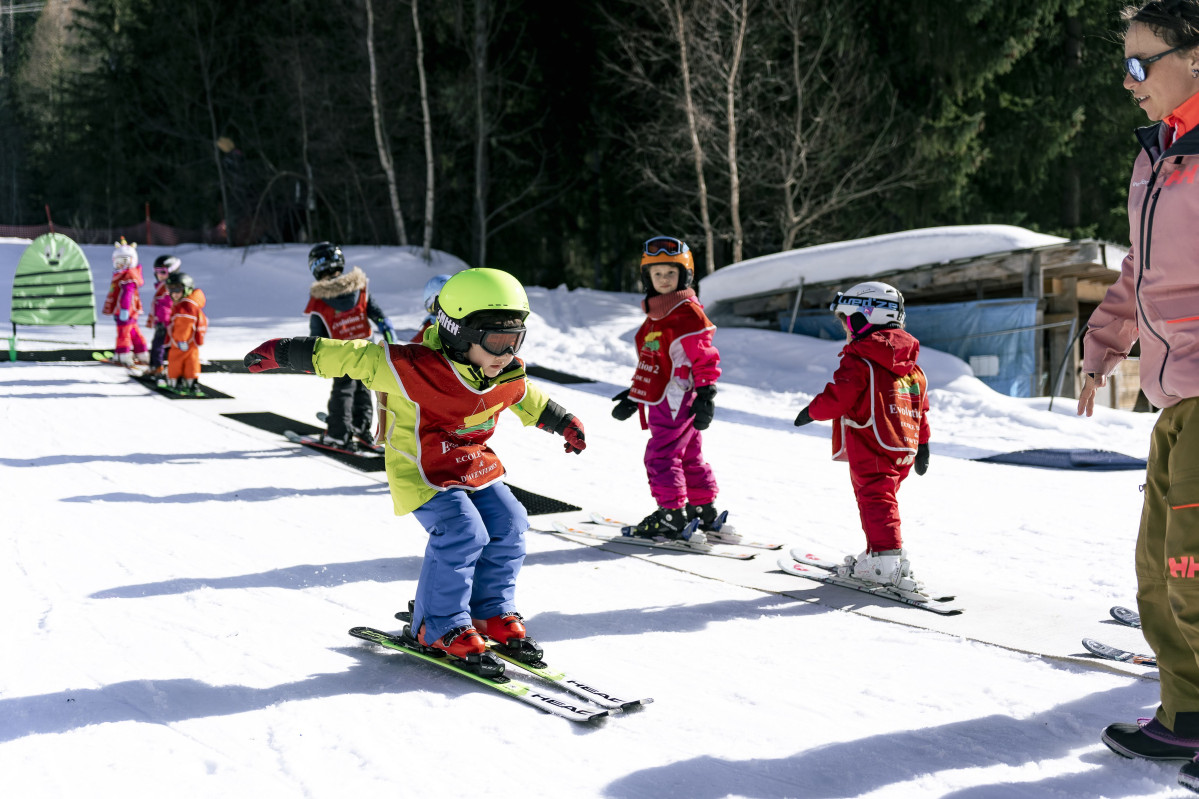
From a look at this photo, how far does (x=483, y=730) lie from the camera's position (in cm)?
331

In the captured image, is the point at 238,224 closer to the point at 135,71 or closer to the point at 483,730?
the point at 135,71

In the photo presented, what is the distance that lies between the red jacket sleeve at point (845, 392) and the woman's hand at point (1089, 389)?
146 centimetres

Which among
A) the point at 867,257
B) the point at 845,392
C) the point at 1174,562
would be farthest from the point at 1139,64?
the point at 867,257

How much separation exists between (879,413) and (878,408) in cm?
3

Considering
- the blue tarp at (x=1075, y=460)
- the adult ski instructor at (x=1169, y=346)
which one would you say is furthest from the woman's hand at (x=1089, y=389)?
the blue tarp at (x=1075, y=460)

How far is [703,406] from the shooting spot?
5809 mm

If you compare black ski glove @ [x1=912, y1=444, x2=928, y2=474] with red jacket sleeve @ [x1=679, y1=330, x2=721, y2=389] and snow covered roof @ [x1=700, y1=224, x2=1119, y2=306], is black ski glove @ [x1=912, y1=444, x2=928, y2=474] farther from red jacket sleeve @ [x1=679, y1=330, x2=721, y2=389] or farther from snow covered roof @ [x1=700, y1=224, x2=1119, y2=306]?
snow covered roof @ [x1=700, y1=224, x2=1119, y2=306]

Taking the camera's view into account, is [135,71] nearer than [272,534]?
No

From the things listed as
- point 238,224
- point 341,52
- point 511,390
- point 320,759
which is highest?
point 341,52

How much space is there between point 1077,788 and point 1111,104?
20.6 metres

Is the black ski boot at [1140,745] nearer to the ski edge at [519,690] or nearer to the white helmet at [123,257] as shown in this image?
the ski edge at [519,690]

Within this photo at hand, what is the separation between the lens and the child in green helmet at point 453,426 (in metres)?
3.71

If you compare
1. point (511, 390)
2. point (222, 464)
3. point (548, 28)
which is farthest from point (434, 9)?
point (511, 390)

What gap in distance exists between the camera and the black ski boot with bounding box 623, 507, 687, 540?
20.3ft
